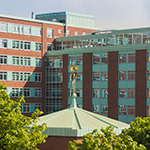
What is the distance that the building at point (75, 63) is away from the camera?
7219 cm

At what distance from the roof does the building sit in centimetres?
3253

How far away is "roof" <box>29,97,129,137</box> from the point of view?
113ft

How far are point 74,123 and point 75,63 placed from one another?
43.7 m

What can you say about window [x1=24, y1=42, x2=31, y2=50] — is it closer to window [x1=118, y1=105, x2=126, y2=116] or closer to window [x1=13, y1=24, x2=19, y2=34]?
window [x1=13, y1=24, x2=19, y2=34]

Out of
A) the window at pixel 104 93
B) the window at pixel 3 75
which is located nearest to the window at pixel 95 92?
the window at pixel 104 93

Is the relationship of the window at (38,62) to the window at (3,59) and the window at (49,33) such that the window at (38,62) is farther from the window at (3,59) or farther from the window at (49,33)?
the window at (3,59)

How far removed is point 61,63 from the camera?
83438mm

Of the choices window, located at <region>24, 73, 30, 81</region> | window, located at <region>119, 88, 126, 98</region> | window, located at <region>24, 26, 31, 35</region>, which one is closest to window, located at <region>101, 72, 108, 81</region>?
window, located at <region>119, 88, 126, 98</region>

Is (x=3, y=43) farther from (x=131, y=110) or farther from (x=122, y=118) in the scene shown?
(x=131, y=110)

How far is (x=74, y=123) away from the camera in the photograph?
119ft

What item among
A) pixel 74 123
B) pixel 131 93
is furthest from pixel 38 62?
pixel 74 123

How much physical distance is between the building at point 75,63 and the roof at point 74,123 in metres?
32.5

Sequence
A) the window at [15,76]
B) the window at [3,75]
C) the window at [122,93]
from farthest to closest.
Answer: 1. the window at [15,76]
2. the window at [3,75]
3. the window at [122,93]

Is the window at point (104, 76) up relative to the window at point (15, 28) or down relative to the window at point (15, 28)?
down
